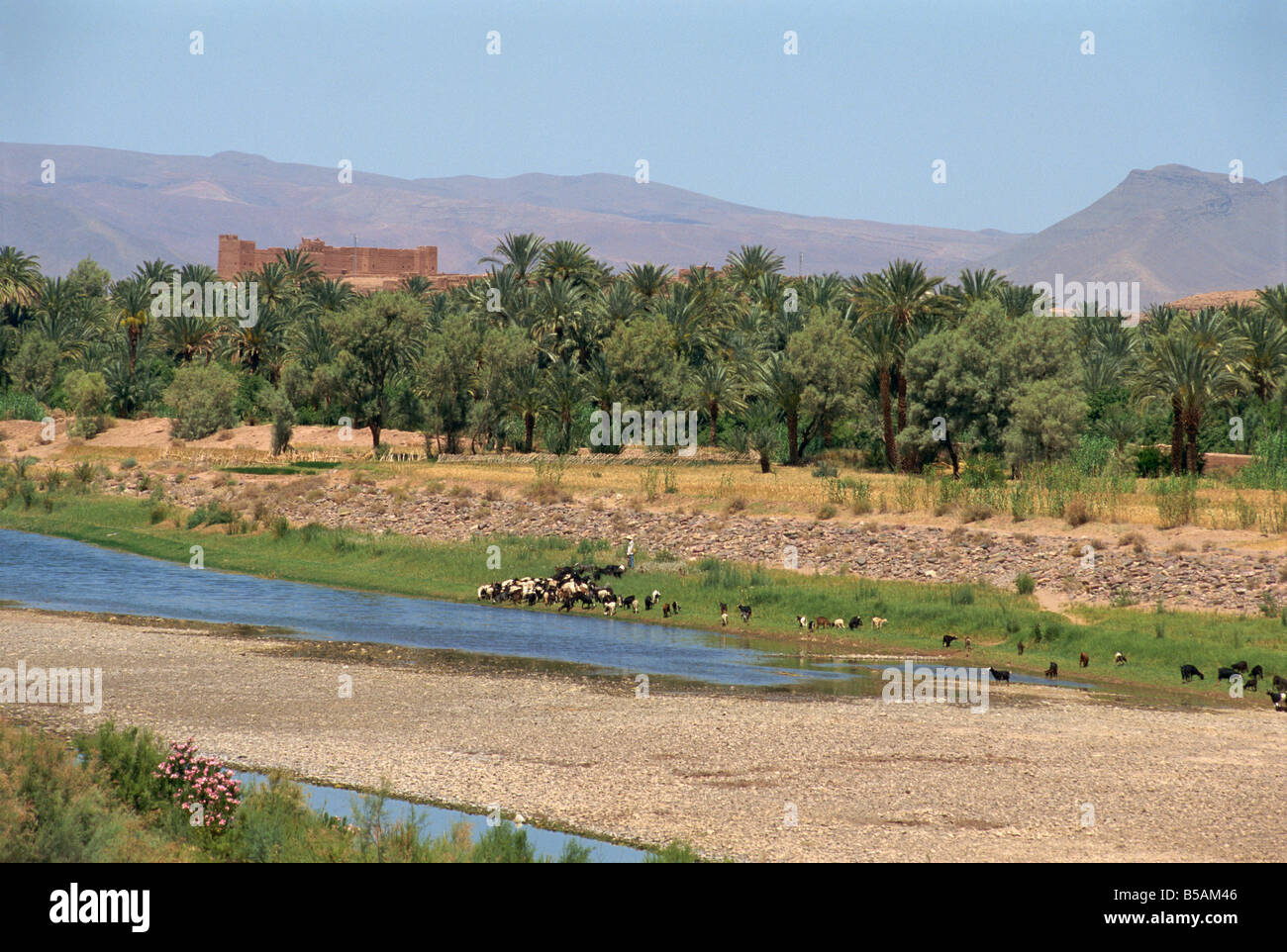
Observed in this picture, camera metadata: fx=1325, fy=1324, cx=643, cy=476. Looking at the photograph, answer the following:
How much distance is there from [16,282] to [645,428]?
64363mm

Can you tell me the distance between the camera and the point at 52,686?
25.8m

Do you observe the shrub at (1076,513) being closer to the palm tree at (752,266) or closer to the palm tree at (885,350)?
the palm tree at (885,350)

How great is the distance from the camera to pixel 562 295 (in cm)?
7975

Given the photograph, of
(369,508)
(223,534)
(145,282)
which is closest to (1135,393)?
(369,508)

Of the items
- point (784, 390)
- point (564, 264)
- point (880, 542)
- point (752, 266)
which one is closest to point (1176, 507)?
point (880, 542)

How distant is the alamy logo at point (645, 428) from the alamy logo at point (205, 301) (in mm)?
32310

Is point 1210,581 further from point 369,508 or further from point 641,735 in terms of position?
point 369,508

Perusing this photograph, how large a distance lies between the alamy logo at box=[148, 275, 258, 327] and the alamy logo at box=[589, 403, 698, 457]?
32310 millimetres

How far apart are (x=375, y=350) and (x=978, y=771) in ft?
204

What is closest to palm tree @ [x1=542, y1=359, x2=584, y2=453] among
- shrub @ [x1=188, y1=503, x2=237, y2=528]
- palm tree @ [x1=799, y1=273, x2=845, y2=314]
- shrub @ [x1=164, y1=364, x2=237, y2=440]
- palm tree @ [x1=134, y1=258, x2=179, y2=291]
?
palm tree @ [x1=799, y1=273, x2=845, y2=314]

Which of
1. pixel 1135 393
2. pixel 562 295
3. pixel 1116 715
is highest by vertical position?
pixel 562 295

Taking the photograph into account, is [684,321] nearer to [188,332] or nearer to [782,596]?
[188,332]

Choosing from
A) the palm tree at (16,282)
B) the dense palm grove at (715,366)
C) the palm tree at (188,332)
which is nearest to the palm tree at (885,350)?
the dense palm grove at (715,366)

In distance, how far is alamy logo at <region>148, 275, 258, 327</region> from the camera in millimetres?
96625
